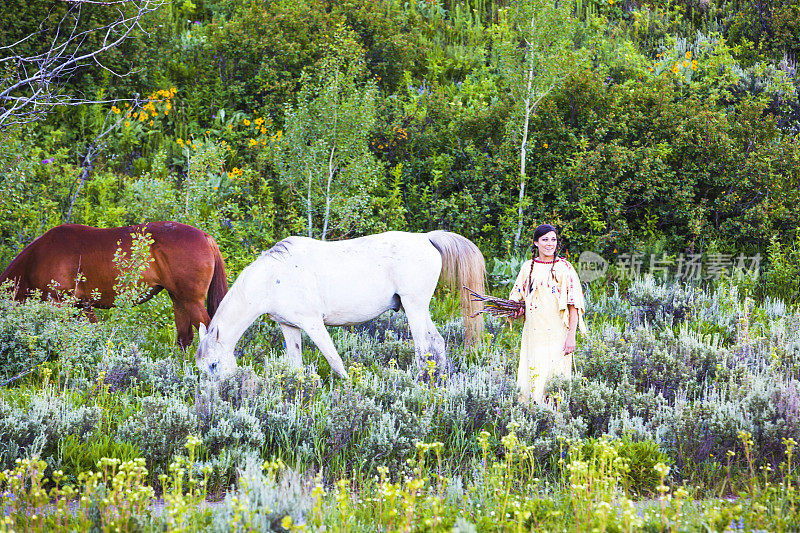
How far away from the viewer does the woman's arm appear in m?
6.20

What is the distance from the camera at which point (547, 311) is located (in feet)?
20.8

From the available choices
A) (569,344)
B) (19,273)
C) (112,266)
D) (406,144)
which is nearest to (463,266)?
(569,344)

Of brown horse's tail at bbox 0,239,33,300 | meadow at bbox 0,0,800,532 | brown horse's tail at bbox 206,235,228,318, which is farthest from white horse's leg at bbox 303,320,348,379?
brown horse's tail at bbox 0,239,33,300

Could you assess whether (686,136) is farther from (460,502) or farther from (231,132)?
(460,502)

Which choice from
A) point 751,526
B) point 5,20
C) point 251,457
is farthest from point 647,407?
point 5,20

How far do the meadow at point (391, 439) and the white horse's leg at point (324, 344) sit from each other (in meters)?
0.21

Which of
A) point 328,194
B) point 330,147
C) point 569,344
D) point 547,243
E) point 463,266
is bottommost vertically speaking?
point 569,344

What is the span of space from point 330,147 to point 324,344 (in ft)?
13.7

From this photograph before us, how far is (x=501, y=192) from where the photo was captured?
13.2 m

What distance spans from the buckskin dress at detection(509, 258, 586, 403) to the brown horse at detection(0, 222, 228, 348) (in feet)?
12.7

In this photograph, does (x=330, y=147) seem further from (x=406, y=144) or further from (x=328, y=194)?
(x=406, y=144)

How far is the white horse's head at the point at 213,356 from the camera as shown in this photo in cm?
687

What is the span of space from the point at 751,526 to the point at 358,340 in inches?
208

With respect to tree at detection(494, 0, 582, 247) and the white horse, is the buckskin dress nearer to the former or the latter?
the white horse
